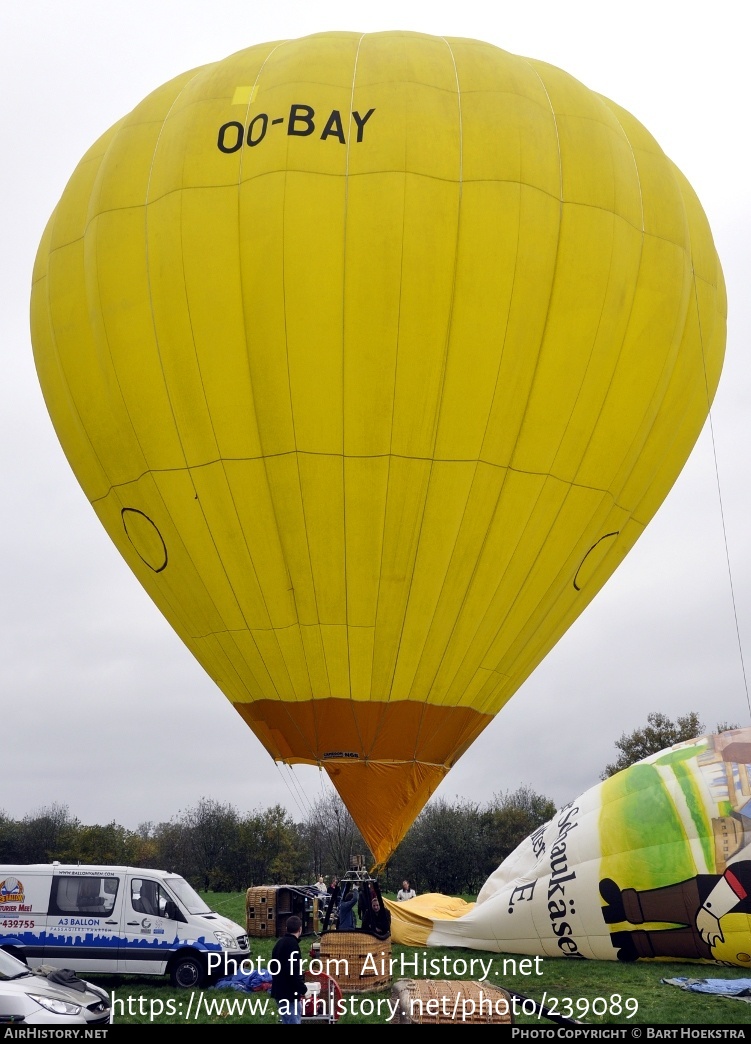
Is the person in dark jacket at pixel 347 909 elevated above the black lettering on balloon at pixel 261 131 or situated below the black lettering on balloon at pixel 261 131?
below

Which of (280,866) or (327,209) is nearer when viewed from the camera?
(327,209)

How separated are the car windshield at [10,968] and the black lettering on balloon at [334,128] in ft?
22.8

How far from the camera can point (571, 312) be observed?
9.17 m

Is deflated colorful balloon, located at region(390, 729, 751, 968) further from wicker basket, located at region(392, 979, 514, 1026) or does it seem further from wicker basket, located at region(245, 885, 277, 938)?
wicker basket, located at region(392, 979, 514, 1026)

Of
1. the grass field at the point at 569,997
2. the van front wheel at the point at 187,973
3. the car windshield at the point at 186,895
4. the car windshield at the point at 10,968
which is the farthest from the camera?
the car windshield at the point at 186,895

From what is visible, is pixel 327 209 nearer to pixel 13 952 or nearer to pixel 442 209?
pixel 442 209

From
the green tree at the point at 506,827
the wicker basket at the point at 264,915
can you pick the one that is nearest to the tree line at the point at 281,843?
the green tree at the point at 506,827

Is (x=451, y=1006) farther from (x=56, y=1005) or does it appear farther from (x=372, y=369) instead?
(x=372, y=369)

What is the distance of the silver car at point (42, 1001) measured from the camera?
716cm

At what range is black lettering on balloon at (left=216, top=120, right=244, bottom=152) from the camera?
367 inches

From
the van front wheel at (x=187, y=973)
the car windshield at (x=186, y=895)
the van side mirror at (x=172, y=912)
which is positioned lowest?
the van front wheel at (x=187, y=973)

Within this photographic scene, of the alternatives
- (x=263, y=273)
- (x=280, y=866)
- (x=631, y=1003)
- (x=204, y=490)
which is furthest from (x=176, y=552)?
(x=280, y=866)

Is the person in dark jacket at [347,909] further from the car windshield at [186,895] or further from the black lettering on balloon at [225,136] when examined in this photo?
the black lettering on balloon at [225,136]

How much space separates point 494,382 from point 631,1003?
5.29m
